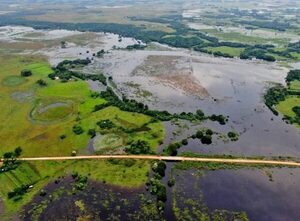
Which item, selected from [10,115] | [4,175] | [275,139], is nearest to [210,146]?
[275,139]

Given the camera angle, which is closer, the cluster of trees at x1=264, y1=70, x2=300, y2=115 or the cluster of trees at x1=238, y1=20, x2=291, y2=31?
the cluster of trees at x1=264, y1=70, x2=300, y2=115

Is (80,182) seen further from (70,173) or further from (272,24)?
(272,24)

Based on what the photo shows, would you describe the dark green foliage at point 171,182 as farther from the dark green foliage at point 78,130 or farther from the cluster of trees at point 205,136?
the dark green foliage at point 78,130

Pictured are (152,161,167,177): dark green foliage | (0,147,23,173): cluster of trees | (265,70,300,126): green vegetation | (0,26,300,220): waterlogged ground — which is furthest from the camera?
(265,70,300,126): green vegetation

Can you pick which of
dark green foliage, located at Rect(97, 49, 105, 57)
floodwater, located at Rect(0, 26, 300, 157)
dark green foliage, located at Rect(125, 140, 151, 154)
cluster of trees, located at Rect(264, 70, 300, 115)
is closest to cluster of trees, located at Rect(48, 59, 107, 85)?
floodwater, located at Rect(0, 26, 300, 157)

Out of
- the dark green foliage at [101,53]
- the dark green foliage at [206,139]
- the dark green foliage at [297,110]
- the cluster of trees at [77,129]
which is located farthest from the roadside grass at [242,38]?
the cluster of trees at [77,129]

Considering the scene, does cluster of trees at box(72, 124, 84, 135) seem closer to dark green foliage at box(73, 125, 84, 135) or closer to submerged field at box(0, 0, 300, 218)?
dark green foliage at box(73, 125, 84, 135)

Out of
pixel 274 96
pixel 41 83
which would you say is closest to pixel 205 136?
pixel 274 96
